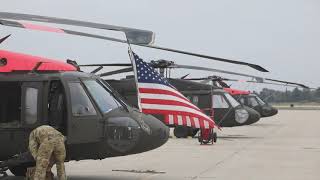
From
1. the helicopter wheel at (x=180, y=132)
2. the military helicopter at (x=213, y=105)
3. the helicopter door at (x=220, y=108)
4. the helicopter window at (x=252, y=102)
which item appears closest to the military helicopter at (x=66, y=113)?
the military helicopter at (x=213, y=105)

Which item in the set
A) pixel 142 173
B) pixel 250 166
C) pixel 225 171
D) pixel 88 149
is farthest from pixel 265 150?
pixel 88 149

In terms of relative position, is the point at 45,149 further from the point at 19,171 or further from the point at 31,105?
the point at 19,171

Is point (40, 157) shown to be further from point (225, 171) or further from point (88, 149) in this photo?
point (225, 171)

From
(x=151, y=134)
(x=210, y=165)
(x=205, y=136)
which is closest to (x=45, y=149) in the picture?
(x=151, y=134)

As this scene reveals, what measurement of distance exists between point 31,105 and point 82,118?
0.84 m

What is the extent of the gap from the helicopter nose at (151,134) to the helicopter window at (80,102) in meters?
0.92

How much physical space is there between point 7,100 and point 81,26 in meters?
2.94

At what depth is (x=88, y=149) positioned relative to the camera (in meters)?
9.32

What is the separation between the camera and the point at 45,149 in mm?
8180

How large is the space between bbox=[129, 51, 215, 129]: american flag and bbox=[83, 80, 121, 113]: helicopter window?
76 cm

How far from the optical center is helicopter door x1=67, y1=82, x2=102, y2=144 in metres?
9.06

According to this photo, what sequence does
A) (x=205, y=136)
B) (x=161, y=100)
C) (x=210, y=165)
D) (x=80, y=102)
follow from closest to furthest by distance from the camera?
(x=80, y=102) → (x=161, y=100) → (x=210, y=165) → (x=205, y=136)

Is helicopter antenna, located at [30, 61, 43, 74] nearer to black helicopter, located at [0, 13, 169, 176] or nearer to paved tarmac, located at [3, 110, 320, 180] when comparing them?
black helicopter, located at [0, 13, 169, 176]

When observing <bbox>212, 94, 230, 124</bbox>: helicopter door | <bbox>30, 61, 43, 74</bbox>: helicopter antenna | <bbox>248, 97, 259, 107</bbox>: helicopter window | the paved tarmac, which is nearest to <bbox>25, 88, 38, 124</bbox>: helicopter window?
<bbox>30, 61, 43, 74</bbox>: helicopter antenna
